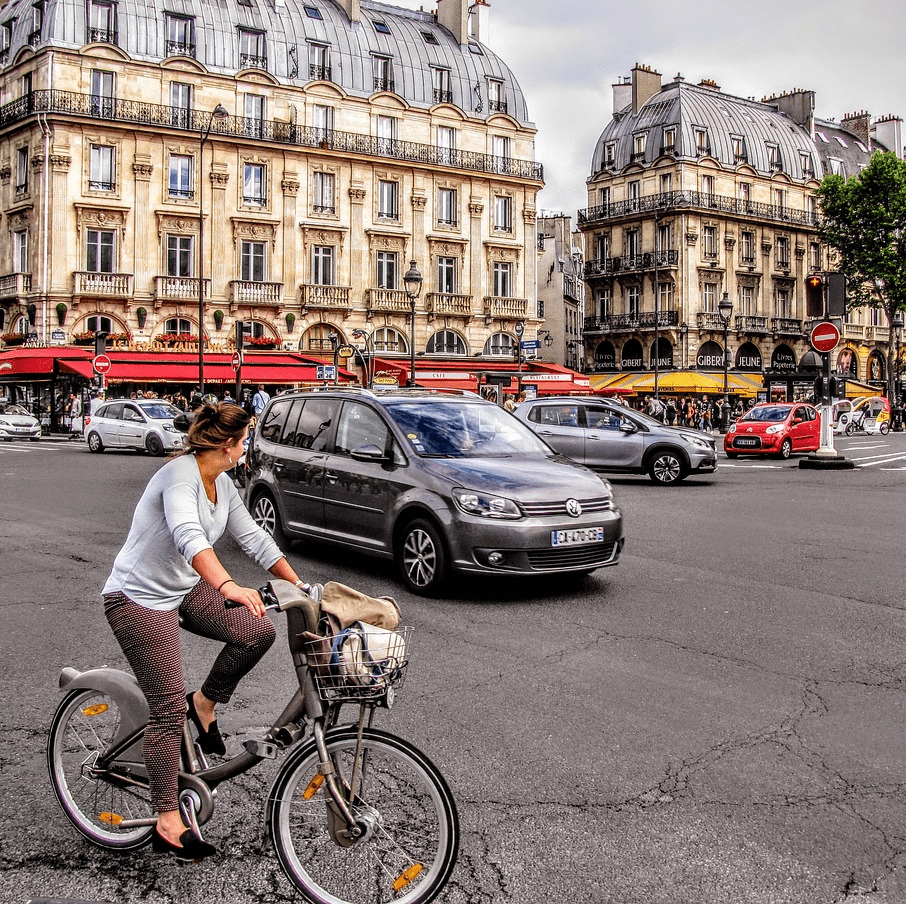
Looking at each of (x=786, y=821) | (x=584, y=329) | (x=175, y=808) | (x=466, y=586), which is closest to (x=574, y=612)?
(x=466, y=586)

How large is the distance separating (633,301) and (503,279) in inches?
625

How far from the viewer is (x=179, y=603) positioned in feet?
11.6

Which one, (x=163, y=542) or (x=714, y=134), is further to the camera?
(x=714, y=134)

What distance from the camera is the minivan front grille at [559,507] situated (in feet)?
26.6

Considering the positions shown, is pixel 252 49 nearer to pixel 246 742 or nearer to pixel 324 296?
pixel 324 296

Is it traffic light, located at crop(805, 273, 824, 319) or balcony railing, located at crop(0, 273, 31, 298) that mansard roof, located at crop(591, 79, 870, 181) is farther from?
traffic light, located at crop(805, 273, 824, 319)

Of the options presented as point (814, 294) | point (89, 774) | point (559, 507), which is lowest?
point (89, 774)

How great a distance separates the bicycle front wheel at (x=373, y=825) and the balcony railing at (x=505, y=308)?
48.7 m

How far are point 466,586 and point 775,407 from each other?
73.6ft

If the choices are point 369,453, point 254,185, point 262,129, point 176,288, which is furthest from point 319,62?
point 369,453

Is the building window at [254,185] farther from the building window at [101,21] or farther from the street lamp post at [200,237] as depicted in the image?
the building window at [101,21]

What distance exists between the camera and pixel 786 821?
12.8ft

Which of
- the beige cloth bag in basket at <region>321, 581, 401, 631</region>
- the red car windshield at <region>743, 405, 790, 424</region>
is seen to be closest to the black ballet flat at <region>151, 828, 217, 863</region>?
the beige cloth bag in basket at <region>321, 581, 401, 631</region>

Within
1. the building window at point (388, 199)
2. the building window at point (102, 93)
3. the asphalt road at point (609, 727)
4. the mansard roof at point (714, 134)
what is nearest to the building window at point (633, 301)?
the mansard roof at point (714, 134)
